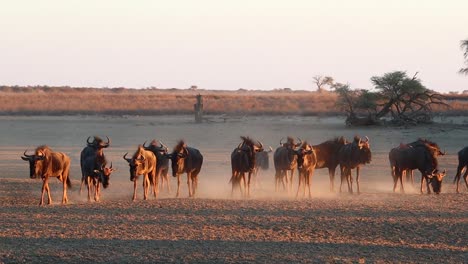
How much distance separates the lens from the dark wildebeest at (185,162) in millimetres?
20594

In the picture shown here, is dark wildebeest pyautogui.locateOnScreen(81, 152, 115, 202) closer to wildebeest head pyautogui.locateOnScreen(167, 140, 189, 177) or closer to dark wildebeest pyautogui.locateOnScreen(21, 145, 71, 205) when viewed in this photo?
dark wildebeest pyautogui.locateOnScreen(21, 145, 71, 205)

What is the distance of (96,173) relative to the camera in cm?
1931

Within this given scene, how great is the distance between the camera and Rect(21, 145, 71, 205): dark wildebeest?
18.5 metres

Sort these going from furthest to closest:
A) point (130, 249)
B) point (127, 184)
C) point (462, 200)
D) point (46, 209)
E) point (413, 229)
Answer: point (127, 184), point (462, 200), point (46, 209), point (413, 229), point (130, 249)

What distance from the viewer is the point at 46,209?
56.5ft

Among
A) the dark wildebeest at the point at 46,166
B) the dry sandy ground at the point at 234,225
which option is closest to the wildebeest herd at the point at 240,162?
the dark wildebeest at the point at 46,166

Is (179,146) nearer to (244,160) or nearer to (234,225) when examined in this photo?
(244,160)

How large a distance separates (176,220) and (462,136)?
85.0 ft

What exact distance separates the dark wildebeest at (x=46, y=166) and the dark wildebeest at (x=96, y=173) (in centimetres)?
53

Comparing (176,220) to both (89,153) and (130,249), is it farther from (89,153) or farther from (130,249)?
(89,153)

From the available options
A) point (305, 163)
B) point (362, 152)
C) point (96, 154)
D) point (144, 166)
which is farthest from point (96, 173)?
point (362, 152)

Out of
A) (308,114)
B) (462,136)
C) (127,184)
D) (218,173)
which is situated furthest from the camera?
(308,114)

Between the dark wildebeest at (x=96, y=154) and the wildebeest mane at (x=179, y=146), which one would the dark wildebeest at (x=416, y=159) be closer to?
the wildebeest mane at (x=179, y=146)

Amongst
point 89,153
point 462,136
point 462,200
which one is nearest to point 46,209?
point 89,153
